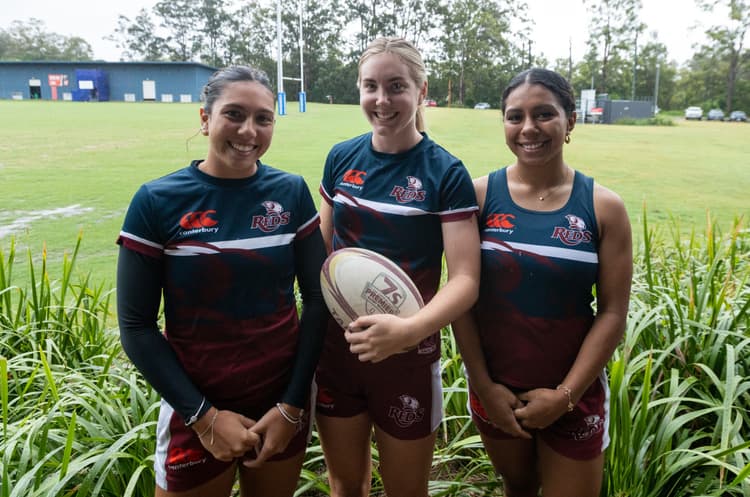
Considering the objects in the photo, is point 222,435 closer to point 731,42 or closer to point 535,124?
point 535,124

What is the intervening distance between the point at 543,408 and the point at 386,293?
0.59 meters

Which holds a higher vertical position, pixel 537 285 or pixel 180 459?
pixel 537 285

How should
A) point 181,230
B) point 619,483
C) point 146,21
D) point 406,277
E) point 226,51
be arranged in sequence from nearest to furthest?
point 181,230, point 406,277, point 619,483, point 226,51, point 146,21

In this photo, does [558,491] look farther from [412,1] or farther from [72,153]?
[412,1]

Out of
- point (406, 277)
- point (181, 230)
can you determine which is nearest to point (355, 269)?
point (406, 277)

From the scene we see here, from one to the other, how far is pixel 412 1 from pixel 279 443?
153 feet

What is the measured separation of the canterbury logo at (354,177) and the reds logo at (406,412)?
0.72 meters

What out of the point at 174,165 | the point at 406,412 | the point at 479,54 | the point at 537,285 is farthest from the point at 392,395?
the point at 479,54

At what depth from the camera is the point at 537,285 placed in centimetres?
170

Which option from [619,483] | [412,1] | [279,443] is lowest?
[619,483]

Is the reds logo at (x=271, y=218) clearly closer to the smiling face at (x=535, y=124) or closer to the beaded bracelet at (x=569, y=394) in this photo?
the smiling face at (x=535, y=124)

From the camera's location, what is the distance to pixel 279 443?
1.66m

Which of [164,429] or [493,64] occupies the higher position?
[493,64]

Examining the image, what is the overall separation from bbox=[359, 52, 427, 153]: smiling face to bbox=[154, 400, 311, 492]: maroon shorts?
1.08 metres
